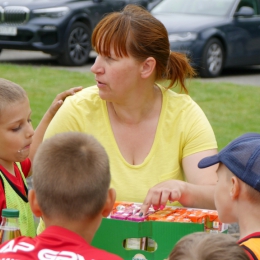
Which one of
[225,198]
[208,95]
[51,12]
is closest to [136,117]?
[225,198]

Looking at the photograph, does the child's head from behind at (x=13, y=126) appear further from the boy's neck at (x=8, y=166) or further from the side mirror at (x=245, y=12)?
the side mirror at (x=245, y=12)

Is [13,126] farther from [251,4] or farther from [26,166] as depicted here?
[251,4]

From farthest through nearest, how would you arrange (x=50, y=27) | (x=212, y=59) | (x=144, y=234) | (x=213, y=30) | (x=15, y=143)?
1. (x=50, y=27)
2. (x=212, y=59)
3. (x=213, y=30)
4. (x=15, y=143)
5. (x=144, y=234)

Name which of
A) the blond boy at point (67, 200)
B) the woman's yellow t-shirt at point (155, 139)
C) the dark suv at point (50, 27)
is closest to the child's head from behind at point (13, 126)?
the woman's yellow t-shirt at point (155, 139)

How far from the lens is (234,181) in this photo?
2270 mm

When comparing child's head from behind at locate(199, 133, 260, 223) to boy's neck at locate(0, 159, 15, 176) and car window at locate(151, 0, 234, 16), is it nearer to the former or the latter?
boy's neck at locate(0, 159, 15, 176)

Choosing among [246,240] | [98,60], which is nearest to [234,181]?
[246,240]

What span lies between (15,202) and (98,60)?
2.64 feet

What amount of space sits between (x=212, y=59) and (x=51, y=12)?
252cm

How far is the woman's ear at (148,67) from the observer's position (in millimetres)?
3211

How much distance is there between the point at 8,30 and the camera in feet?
34.3

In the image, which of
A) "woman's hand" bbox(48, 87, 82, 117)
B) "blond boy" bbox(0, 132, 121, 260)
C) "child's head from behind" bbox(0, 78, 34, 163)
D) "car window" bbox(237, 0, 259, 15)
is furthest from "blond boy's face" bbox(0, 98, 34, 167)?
"car window" bbox(237, 0, 259, 15)

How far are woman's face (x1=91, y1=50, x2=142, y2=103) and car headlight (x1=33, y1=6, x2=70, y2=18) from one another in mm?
7312

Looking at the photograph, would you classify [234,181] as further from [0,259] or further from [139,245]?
[0,259]
